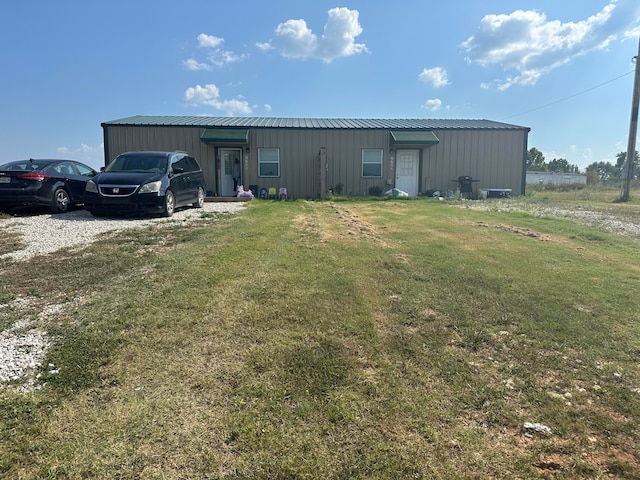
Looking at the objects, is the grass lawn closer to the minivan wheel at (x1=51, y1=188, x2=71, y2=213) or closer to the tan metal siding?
the minivan wheel at (x1=51, y1=188, x2=71, y2=213)

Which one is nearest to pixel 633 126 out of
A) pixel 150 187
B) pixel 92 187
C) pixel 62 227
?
pixel 150 187

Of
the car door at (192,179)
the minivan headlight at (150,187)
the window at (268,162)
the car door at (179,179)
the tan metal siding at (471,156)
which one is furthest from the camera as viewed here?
the tan metal siding at (471,156)

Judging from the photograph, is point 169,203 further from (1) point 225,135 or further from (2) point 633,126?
(2) point 633,126

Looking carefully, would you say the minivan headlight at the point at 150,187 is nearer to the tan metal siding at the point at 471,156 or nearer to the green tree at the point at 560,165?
the tan metal siding at the point at 471,156

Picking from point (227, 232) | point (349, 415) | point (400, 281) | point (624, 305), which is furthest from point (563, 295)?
point (227, 232)

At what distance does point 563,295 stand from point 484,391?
2.29 meters

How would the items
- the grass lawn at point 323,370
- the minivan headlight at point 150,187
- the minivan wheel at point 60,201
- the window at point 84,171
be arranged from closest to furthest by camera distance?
1. the grass lawn at point 323,370
2. the minivan headlight at point 150,187
3. the minivan wheel at point 60,201
4. the window at point 84,171

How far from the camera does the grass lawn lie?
192cm

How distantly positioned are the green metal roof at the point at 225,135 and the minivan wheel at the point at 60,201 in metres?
7.51

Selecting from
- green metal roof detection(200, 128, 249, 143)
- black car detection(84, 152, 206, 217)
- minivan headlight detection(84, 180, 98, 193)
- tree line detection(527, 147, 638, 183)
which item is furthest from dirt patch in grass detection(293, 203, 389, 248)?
tree line detection(527, 147, 638, 183)

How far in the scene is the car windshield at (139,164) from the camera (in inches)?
380

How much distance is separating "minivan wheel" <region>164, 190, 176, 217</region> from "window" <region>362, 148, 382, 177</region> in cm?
1021

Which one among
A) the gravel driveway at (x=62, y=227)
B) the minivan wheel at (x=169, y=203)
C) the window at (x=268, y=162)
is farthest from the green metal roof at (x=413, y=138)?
the minivan wheel at (x=169, y=203)

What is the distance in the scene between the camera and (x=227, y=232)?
23.9ft
